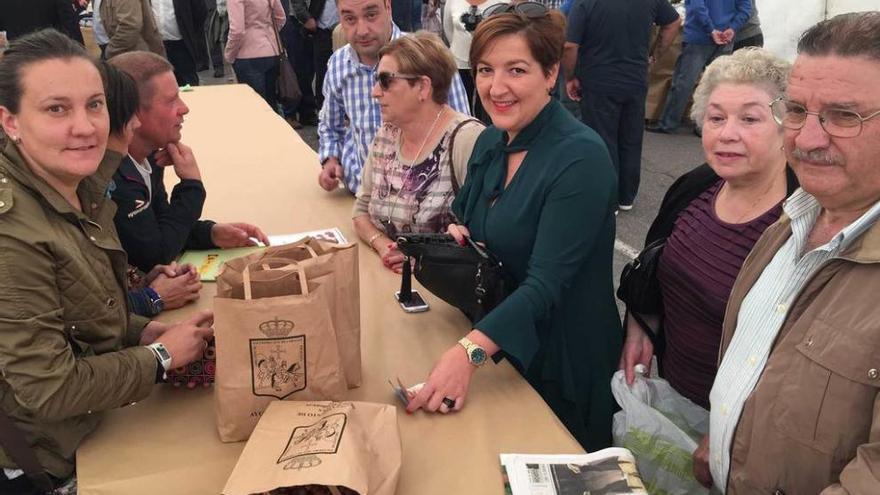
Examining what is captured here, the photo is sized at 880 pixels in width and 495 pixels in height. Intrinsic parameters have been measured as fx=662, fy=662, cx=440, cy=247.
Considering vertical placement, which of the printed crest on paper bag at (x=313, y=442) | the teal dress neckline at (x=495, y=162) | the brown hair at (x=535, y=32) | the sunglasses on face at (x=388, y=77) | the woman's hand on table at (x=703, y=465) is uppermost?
the brown hair at (x=535, y=32)

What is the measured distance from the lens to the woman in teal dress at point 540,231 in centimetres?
163

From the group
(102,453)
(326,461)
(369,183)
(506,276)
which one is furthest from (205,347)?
(369,183)

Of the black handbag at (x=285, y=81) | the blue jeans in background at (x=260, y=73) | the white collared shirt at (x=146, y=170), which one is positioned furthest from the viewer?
the blue jeans in background at (x=260, y=73)

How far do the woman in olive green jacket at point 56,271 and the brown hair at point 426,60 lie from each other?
1091 mm

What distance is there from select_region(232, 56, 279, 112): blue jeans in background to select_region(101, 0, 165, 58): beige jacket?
82 cm

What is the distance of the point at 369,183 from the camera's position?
2.53 meters

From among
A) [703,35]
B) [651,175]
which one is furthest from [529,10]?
[703,35]

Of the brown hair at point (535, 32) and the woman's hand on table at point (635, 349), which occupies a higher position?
the brown hair at point (535, 32)

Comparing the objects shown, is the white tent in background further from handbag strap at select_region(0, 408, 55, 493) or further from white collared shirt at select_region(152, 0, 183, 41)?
handbag strap at select_region(0, 408, 55, 493)

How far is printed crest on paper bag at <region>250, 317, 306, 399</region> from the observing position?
52.9 inches

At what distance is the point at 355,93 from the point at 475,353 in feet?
6.05

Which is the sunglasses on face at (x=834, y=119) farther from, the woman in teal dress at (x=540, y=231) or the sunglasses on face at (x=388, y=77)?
the sunglasses on face at (x=388, y=77)

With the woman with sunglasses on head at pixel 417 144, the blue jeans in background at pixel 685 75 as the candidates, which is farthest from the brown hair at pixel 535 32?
the blue jeans in background at pixel 685 75

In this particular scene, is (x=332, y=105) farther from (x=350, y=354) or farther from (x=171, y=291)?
(x=350, y=354)
